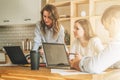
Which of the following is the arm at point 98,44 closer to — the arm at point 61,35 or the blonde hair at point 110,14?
the blonde hair at point 110,14

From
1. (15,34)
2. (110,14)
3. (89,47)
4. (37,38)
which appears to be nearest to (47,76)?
(89,47)

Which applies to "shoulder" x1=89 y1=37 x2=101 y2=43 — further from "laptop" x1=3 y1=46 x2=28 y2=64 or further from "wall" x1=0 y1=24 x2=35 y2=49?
"wall" x1=0 y1=24 x2=35 y2=49

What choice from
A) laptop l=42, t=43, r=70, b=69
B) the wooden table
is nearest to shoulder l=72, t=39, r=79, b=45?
laptop l=42, t=43, r=70, b=69

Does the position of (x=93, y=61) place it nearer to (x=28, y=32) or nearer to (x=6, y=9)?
(x=28, y=32)

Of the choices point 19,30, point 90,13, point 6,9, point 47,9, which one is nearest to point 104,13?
point 90,13

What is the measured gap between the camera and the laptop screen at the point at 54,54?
193 cm

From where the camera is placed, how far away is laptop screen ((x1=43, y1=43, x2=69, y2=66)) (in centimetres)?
193

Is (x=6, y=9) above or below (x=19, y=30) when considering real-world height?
above

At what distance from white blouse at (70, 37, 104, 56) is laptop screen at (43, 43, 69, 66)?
0.38m

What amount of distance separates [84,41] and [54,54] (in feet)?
1.75

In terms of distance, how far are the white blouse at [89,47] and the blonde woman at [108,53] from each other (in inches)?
5.5

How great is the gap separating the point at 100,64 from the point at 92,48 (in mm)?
699

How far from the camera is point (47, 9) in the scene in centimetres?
269

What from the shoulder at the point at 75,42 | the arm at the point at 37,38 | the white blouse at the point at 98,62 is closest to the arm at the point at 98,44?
the shoulder at the point at 75,42
